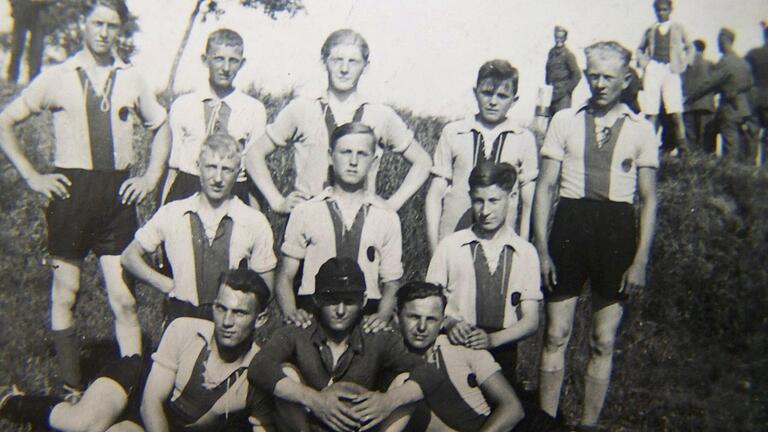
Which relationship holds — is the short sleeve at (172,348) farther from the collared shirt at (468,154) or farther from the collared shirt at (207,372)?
the collared shirt at (468,154)

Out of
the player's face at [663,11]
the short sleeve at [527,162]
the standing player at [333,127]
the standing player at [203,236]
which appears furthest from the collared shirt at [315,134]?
the player's face at [663,11]

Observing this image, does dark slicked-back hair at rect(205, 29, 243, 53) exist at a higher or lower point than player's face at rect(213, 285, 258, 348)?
higher

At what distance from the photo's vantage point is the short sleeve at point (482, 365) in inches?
87.6

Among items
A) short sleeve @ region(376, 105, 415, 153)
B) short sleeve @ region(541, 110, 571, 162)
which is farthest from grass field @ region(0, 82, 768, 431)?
short sleeve @ region(541, 110, 571, 162)

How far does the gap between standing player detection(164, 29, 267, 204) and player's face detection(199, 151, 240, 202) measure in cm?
17

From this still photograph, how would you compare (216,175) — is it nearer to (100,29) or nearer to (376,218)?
(376,218)

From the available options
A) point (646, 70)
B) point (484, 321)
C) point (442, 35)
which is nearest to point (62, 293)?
point (484, 321)

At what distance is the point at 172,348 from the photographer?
220 cm

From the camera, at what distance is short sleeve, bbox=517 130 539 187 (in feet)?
8.38

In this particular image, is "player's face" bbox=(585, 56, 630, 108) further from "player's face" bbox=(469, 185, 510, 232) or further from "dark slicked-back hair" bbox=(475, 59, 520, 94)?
"player's face" bbox=(469, 185, 510, 232)

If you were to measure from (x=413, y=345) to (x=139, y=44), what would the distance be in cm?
169

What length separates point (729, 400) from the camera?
105 inches

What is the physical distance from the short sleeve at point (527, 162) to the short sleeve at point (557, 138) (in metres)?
0.07

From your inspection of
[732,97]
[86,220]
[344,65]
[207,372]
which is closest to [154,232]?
[86,220]
